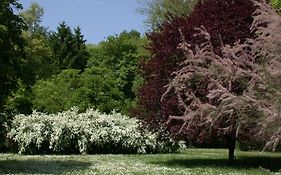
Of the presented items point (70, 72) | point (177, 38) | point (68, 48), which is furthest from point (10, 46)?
point (68, 48)

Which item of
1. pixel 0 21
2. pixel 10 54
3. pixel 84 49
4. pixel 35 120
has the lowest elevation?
pixel 35 120

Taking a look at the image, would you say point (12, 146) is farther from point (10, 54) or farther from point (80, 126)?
point (10, 54)

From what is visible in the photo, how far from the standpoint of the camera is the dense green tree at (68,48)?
6431 cm

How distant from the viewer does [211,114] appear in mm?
10344

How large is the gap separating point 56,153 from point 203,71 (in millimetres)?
14470

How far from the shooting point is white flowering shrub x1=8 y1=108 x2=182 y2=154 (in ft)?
76.8

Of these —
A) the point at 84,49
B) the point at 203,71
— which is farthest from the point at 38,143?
the point at 84,49

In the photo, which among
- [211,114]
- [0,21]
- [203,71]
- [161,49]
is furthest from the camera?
[161,49]

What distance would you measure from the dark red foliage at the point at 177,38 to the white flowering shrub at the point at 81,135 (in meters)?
4.31

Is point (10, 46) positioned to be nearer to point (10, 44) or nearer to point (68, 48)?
point (10, 44)

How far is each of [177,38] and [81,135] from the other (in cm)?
774

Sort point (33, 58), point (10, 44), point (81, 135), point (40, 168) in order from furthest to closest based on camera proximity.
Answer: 1. point (33, 58)
2. point (81, 135)
3. point (10, 44)
4. point (40, 168)

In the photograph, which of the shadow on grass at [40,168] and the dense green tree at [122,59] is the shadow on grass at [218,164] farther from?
the dense green tree at [122,59]

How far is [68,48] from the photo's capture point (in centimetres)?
6675
